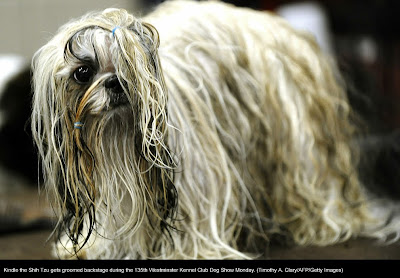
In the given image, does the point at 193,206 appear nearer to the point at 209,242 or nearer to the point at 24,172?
the point at 209,242

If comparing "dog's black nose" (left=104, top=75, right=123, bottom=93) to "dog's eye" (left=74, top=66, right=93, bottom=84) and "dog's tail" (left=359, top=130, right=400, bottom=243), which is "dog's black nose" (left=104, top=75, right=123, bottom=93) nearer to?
"dog's eye" (left=74, top=66, right=93, bottom=84)

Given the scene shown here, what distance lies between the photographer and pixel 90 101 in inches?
38.5

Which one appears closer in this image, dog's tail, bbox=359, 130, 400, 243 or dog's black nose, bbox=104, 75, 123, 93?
dog's black nose, bbox=104, 75, 123, 93

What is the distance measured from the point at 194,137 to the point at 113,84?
303mm

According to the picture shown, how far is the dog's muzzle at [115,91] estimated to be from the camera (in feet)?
3.19

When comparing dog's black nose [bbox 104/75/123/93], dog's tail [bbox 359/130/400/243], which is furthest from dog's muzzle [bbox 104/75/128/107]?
dog's tail [bbox 359/130/400/243]

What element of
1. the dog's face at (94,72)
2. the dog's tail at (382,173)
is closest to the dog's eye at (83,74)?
the dog's face at (94,72)

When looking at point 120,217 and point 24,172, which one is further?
point 24,172

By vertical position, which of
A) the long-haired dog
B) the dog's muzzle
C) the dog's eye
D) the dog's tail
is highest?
the dog's eye

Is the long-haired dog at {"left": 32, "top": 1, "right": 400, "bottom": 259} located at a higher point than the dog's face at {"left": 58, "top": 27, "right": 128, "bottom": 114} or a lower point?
lower

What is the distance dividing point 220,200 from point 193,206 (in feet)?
0.26

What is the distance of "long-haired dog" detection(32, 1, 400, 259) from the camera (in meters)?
0.99

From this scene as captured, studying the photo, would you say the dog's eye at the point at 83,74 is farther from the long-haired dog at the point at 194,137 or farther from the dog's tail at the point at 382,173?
the dog's tail at the point at 382,173

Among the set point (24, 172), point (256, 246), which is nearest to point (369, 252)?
point (256, 246)
